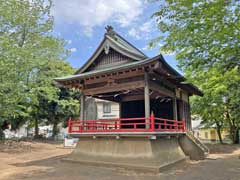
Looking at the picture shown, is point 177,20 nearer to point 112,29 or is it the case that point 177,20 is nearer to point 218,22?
point 218,22

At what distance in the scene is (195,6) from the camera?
23.8ft

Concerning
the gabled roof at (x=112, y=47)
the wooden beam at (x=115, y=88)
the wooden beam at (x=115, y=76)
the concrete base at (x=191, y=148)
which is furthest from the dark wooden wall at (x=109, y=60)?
the concrete base at (x=191, y=148)

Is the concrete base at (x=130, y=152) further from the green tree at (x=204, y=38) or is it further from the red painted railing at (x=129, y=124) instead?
the green tree at (x=204, y=38)

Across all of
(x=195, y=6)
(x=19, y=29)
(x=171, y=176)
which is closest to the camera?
(x=195, y=6)

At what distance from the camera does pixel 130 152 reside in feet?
35.1

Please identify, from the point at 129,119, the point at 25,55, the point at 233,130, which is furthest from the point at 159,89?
the point at 233,130

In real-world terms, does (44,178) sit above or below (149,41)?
below

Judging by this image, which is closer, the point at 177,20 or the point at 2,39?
the point at 177,20

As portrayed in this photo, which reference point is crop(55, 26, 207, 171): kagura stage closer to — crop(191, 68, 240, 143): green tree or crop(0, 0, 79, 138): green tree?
crop(191, 68, 240, 143): green tree

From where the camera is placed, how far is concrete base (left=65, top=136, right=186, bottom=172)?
33.1 ft

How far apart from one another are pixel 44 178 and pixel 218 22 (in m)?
8.34

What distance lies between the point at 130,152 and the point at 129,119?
1.61m

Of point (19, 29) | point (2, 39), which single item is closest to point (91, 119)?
point (2, 39)

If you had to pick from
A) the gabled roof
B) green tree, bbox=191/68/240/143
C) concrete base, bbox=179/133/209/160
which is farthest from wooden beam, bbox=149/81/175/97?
concrete base, bbox=179/133/209/160
